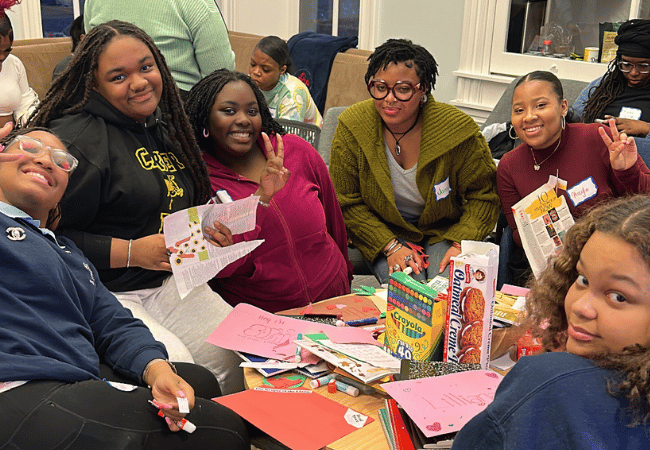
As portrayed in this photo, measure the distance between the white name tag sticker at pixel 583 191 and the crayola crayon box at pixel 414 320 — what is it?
3.64ft

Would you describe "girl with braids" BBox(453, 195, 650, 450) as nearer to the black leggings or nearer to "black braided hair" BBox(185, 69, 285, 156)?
the black leggings

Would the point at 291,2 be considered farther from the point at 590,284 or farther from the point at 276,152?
the point at 590,284

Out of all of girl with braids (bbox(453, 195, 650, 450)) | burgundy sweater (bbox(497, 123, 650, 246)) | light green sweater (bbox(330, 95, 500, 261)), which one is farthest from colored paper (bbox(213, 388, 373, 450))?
burgundy sweater (bbox(497, 123, 650, 246))

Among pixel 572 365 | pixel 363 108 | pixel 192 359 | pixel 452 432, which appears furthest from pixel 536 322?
pixel 363 108

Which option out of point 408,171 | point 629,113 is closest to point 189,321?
point 408,171

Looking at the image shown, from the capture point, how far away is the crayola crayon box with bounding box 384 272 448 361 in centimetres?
146

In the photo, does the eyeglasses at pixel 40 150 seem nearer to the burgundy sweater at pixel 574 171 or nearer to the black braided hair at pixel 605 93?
the burgundy sweater at pixel 574 171

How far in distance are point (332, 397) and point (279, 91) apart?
3.09m

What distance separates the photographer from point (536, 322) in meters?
1.29

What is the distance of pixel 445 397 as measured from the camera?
1.31m

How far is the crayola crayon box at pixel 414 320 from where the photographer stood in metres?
1.46

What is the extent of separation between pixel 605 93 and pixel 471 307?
2.37 meters

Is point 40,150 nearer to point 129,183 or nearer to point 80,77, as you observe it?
point 129,183

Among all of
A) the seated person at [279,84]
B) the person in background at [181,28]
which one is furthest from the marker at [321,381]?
the seated person at [279,84]
